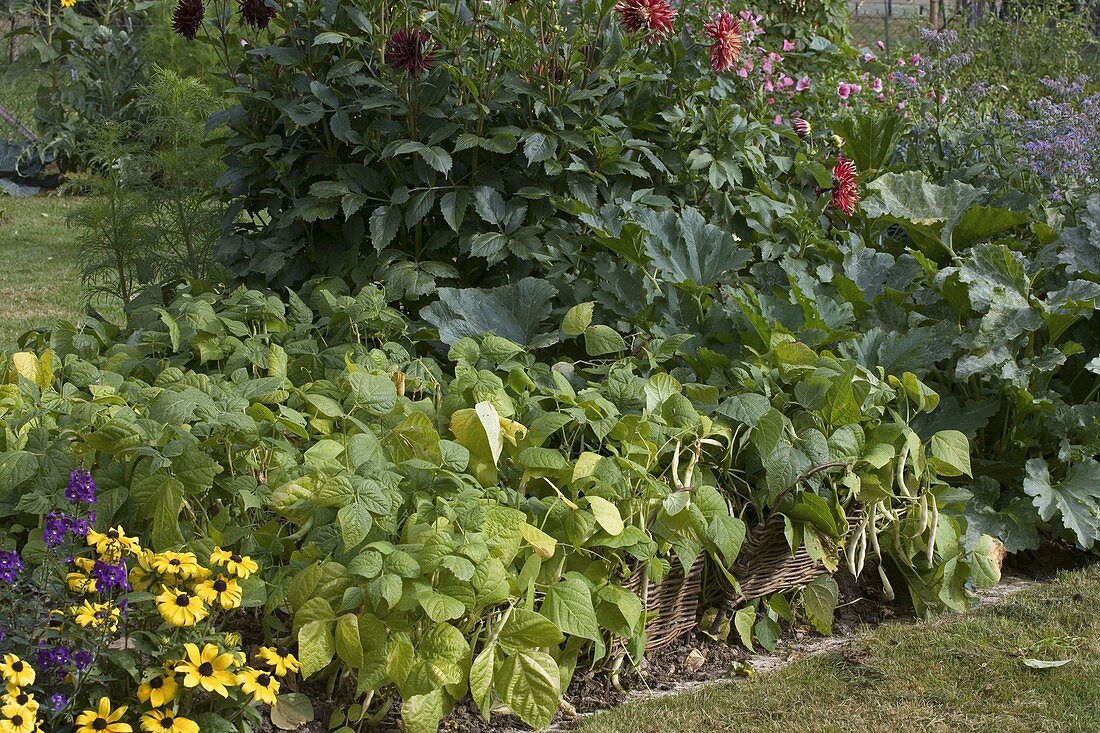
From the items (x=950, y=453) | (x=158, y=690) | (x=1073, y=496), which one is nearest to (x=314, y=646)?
(x=158, y=690)

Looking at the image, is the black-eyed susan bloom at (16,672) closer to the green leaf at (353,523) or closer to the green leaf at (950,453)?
the green leaf at (353,523)

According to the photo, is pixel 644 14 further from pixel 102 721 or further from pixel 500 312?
pixel 102 721

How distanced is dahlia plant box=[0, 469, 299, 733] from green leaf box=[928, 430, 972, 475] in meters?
1.62

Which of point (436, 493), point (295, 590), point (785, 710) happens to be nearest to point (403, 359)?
point (436, 493)

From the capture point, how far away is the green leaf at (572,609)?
223 centimetres

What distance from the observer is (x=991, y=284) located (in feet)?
10.1

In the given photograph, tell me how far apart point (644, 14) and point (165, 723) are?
2251 mm

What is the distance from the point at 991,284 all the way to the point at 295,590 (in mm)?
2044

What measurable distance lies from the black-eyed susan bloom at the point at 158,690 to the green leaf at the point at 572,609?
0.71 metres

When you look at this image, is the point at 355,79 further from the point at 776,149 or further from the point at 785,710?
the point at 785,710

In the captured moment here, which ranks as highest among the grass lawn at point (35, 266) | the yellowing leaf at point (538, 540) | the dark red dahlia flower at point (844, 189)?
the dark red dahlia flower at point (844, 189)

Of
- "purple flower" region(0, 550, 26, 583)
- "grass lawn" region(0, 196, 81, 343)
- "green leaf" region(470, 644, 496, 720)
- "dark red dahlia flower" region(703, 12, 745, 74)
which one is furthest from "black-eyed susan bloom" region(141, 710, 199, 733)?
"grass lawn" region(0, 196, 81, 343)

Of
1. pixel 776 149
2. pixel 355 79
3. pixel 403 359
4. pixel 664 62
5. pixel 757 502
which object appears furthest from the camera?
pixel 776 149

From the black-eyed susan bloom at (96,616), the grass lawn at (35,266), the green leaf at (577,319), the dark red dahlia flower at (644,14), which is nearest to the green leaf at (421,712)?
the black-eyed susan bloom at (96,616)
